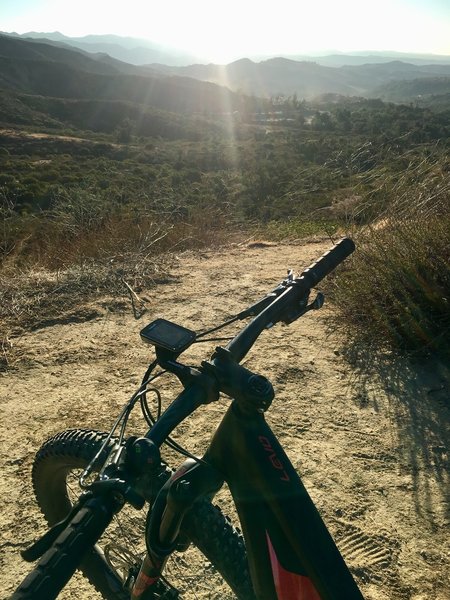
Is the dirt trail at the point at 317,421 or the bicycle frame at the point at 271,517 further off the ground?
the bicycle frame at the point at 271,517

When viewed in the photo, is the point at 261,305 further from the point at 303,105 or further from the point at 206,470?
the point at 303,105

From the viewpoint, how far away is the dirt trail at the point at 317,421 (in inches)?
87.2

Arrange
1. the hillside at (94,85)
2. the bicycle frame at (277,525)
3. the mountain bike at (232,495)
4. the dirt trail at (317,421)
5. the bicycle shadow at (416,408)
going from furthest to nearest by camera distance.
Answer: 1. the hillside at (94,85)
2. the bicycle shadow at (416,408)
3. the dirt trail at (317,421)
4. the bicycle frame at (277,525)
5. the mountain bike at (232,495)

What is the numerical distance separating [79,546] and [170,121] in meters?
57.4

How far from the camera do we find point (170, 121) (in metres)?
54.1

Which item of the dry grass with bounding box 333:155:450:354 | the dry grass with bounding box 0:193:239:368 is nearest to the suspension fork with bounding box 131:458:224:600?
the dry grass with bounding box 333:155:450:354

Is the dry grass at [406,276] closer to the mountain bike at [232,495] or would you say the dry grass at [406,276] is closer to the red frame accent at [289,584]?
the mountain bike at [232,495]

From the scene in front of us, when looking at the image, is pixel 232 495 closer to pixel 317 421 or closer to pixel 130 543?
pixel 130 543

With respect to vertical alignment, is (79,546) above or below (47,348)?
above

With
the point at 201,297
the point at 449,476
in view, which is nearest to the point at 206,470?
the point at 449,476

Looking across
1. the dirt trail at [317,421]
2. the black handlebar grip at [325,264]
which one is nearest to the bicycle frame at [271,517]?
the black handlebar grip at [325,264]

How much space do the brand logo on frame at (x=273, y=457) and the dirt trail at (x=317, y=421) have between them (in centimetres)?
137

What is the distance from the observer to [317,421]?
119 inches

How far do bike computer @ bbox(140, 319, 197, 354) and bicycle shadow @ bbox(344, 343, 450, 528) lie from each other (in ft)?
6.15
